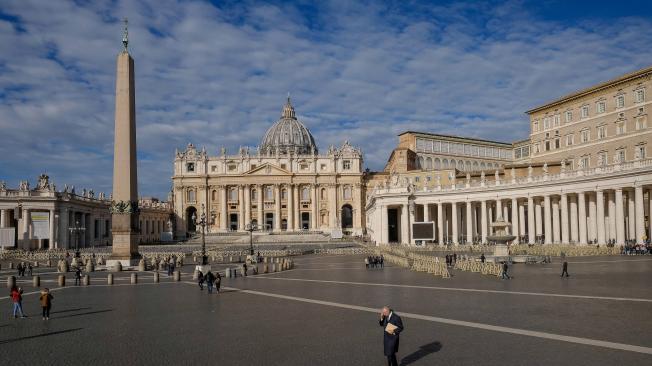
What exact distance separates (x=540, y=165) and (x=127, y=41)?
4763 centimetres

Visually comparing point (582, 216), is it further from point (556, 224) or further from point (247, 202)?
point (247, 202)

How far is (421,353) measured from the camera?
438 inches

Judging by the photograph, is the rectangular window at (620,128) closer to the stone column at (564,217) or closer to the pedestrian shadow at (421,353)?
the stone column at (564,217)

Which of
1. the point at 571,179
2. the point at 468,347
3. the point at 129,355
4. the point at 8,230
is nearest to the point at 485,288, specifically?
the point at 468,347

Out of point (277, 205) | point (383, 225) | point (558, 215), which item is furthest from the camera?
point (277, 205)

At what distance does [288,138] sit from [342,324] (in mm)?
128097

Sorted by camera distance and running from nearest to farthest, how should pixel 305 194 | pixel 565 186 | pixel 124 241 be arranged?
pixel 124 241 < pixel 565 186 < pixel 305 194

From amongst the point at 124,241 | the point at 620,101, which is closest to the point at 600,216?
the point at 620,101

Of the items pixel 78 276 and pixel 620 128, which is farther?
pixel 620 128

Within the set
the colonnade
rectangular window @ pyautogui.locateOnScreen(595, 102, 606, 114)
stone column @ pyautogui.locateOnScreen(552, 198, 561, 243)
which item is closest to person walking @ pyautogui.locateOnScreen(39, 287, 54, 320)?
the colonnade

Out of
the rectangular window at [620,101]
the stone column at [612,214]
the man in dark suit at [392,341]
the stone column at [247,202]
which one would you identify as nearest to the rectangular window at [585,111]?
the rectangular window at [620,101]

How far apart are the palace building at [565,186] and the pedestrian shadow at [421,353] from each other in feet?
119

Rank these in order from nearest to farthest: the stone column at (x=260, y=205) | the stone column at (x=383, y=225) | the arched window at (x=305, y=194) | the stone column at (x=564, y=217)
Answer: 1. the stone column at (x=564, y=217)
2. the stone column at (x=383, y=225)
3. the stone column at (x=260, y=205)
4. the arched window at (x=305, y=194)

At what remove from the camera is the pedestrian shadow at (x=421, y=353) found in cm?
1062
